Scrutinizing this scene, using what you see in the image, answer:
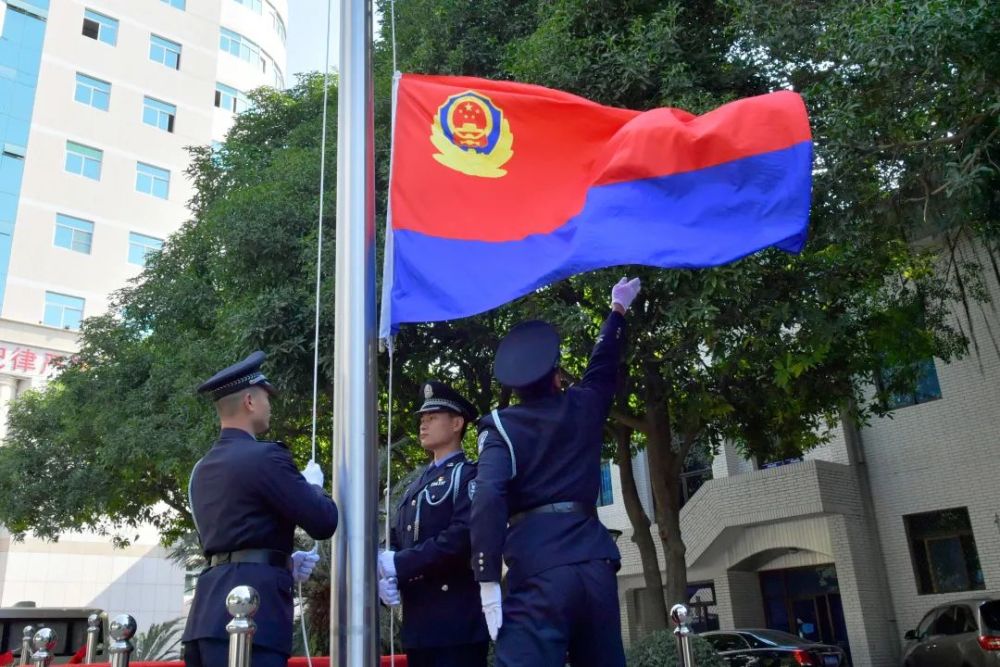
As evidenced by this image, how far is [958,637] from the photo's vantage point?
13.8 m

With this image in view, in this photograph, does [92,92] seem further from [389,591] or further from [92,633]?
[389,591]

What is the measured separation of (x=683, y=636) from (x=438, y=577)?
4.54ft

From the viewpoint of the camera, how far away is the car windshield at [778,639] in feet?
47.6

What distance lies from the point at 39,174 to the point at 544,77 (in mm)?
26676

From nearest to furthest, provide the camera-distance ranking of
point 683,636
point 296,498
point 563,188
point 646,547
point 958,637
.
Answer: point 296,498, point 683,636, point 563,188, point 646,547, point 958,637

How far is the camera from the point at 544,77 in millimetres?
10109

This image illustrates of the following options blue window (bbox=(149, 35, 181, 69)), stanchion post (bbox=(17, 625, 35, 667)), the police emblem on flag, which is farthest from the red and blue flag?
blue window (bbox=(149, 35, 181, 69))

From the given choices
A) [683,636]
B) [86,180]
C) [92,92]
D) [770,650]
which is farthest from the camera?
[92,92]

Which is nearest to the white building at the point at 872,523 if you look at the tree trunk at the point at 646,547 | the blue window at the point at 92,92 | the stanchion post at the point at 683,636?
the tree trunk at the point at 646,547

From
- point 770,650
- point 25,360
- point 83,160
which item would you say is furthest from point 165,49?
point 770,650

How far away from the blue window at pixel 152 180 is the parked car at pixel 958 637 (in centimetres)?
2915

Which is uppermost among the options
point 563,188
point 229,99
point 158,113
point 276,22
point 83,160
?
point 276,22

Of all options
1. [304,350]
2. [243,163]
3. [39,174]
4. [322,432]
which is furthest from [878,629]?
[39,174]

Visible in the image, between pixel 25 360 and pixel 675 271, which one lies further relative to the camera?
pixel 25 360
